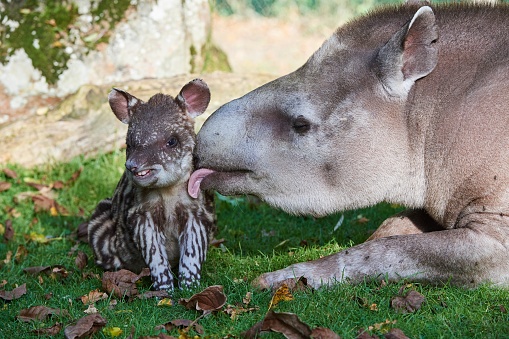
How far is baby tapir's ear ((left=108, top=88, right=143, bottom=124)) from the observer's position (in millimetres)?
6156

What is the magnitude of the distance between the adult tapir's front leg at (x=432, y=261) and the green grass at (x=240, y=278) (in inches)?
3.3

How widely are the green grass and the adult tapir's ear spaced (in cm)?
135

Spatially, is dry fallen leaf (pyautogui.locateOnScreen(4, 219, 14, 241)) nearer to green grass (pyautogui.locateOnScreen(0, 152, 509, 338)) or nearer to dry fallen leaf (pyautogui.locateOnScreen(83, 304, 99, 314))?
green grass (pyautogui.locateOnScreen(0, 152, 509, 338))

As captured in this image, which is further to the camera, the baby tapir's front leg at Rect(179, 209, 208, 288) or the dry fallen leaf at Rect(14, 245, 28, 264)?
the dry fallen leaf at Rect(14, 245, 28, 264)

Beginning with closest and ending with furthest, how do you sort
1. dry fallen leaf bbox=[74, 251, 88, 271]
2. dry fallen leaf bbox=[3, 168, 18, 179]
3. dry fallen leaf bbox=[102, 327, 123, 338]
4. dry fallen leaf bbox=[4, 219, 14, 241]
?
dry fallen leaf bbox=[102, 327, 123, 338], dry fallen leaf bbox=[74, 251, 88, 271], dry fallen leaf bbox=[4, 219, 14, 241], dry fallen leaf bbox=[3, 168, 18, 179]

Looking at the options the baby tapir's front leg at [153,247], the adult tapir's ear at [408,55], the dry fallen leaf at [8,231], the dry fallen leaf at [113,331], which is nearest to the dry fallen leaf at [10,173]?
the dry fallen leaf at [8,231]

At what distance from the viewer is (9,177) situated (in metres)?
9.42

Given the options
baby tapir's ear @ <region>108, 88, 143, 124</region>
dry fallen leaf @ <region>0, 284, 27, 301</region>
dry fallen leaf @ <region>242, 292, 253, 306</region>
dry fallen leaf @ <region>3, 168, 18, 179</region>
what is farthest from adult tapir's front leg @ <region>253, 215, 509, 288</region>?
dry fallen leaf @ <region>3, 168, 18, 179</region>

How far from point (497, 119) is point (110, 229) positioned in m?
2.93

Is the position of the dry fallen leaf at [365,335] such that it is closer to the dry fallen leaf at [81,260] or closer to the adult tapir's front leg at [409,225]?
the adult tapir's front leg at [409,225]

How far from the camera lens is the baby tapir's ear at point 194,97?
6.14 metres

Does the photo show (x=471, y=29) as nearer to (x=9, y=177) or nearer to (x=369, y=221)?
(x=369, y=221)

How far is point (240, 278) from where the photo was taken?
245 inches

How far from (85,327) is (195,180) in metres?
1.47
